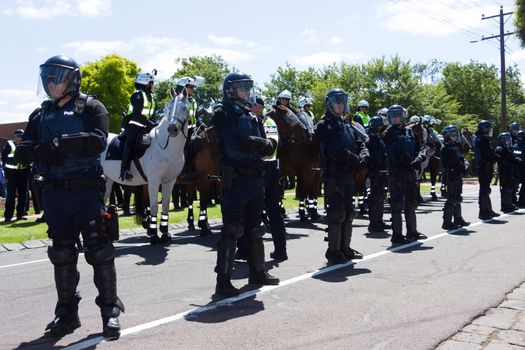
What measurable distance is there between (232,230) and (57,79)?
2.32 metres

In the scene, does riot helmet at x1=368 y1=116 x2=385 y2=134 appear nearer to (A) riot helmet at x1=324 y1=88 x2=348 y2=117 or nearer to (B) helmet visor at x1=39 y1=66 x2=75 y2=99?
(A) riot helmet at x1=324 y1=88 x2=348 y2=117

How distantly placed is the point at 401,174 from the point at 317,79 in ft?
179

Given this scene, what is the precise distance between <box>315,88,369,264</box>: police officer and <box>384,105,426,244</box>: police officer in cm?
197

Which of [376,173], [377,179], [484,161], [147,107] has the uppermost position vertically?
[147,107]

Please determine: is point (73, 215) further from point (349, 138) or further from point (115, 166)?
point (115, 166)

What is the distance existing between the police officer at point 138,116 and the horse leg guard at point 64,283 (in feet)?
17.5

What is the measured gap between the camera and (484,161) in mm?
13492

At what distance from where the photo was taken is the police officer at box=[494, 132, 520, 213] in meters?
14.8

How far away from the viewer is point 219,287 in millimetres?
6164

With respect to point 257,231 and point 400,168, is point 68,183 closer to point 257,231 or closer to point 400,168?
point 257,231

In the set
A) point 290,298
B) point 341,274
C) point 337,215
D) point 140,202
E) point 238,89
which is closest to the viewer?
point 290,298

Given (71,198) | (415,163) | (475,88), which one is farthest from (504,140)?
(475,88)

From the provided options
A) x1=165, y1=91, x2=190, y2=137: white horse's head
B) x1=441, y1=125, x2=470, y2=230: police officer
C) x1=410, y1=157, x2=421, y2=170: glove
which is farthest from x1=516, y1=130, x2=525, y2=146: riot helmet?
x1=165, y1=91, x2=190, y2=137: white horse's head

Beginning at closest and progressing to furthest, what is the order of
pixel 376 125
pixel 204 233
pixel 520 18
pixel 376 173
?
pixel 204 233
pixel 376 173
pixel 376 125
pixel 520 18
